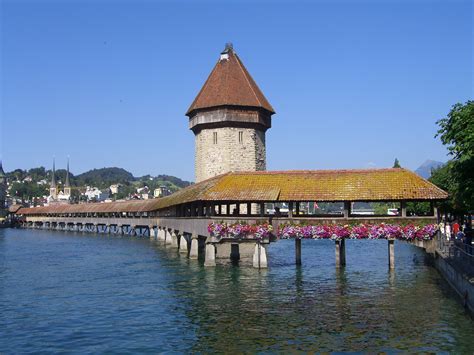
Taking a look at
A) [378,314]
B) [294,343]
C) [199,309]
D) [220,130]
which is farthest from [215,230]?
[220,130]

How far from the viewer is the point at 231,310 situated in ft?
58.6

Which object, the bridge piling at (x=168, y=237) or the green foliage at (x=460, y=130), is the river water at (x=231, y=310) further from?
the bridge piling at (x=168, y=237)

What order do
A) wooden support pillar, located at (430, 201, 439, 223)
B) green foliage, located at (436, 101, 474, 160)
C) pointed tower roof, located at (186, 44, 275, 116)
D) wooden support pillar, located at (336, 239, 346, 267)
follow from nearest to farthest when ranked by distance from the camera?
green foliage, located at (436, 101, 474, 160)
wooden support pillar, located at (430, 201, 439, 223)
wooden support pillar, located at (336, 239, 346, 267)
pointed tower roof, located at (186, 44, 275, 116)

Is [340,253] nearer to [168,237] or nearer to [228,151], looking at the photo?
[228,151]

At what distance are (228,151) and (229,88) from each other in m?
5.08

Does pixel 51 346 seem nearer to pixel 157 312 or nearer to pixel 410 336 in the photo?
pixel 157 312

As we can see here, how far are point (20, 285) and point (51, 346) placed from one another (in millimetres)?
11206

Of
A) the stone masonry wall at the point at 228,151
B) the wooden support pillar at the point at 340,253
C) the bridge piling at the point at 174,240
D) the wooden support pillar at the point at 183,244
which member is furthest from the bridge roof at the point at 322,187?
the bridge piling at the point at 174,240

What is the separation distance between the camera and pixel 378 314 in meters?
17.1

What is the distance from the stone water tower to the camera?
145 feet

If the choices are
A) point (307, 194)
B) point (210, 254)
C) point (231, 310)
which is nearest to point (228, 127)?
point (210, 254)

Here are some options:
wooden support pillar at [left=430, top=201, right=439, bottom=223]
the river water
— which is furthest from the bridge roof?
the river water

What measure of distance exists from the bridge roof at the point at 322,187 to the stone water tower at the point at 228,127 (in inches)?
576

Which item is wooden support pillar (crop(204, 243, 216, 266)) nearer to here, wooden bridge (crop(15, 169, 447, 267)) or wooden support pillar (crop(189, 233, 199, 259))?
wooden bridge (crop(15, 169, 447, 267))
